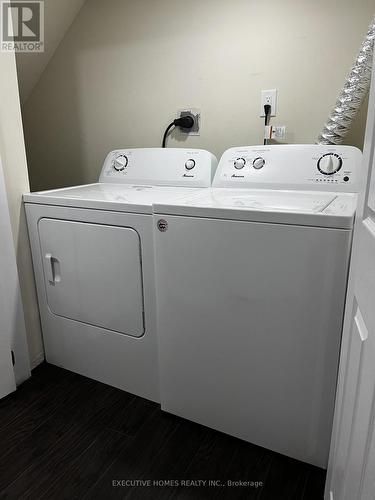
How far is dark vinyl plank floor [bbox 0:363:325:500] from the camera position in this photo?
117 cm

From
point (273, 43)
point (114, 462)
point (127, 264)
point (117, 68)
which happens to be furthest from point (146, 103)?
point (114, 462)

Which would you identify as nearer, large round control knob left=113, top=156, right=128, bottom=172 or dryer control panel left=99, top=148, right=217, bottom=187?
dryer control panel left=99, top=148, right=217, bottom=187

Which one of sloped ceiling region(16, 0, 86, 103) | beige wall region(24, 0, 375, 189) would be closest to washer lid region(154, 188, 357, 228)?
beige wall region(24, 0, 375, 189)

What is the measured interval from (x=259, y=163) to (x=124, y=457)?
51.8 inches

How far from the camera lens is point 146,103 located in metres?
2.19

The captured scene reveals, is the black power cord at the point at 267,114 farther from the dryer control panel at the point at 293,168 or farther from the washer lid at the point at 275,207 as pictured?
the washer lid at the point at 275,207

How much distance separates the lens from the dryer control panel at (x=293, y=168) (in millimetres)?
1475

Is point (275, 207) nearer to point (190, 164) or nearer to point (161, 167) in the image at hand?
point (190, 164)

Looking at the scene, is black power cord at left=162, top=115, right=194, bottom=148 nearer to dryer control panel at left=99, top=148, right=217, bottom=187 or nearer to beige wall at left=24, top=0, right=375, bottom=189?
beige wall at left=24, top=0, right=375, bottom=189

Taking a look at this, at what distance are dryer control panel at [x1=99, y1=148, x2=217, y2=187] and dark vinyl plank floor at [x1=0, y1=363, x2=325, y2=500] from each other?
1.06 meters

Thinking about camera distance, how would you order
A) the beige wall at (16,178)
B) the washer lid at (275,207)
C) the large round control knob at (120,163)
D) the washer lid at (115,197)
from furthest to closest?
the large round control knob at (120,163), the beige wall at (16,178), the washer lid at (115,197), the washer lid at (275,207)

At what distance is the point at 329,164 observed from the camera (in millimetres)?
1504

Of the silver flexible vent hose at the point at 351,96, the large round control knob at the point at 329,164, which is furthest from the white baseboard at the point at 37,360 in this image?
the silver flexible vent hose at the point at 351,96

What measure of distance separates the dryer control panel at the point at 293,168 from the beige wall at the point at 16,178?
2.91 feet
